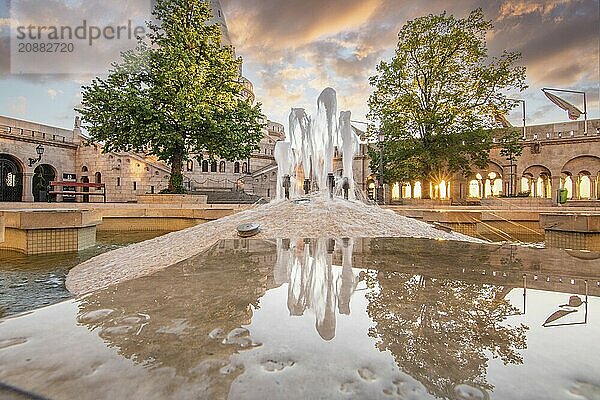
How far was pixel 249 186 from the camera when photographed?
121ft

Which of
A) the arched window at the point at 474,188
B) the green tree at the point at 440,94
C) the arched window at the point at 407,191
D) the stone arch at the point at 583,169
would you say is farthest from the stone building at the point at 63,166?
the stone arch at the point at 583,169

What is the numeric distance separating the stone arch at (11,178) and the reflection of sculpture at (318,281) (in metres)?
33.9

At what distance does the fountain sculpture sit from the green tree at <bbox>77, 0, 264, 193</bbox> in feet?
11.1

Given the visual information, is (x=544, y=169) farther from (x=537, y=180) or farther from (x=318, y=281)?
(x=318, y=281)

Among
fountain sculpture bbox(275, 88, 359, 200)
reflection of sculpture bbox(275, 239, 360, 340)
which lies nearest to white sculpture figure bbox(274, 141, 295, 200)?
fountain sculpture bbox(275, 88, 359, 200)

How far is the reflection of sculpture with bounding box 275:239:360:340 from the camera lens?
200 centimetres

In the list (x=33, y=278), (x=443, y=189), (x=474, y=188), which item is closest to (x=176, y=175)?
(x=33, y=278)

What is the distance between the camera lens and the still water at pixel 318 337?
117cm

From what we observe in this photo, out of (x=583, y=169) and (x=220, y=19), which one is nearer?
(x=583, y=169)

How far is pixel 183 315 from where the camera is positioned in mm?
1868

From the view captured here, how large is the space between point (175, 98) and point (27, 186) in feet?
71.7

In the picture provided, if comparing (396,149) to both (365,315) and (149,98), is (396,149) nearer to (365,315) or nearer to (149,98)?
(149,98)

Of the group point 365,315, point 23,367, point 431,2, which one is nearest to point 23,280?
point 23,367

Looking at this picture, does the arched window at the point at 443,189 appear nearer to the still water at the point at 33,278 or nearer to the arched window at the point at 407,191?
the arched window at the point at 407,191
